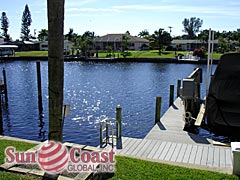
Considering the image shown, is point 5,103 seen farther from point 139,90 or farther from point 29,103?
point 139,90

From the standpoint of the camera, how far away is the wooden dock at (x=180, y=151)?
271 inches

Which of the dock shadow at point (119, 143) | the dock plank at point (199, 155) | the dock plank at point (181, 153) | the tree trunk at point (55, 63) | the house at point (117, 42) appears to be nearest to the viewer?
the tree trunk at point (55, 63)

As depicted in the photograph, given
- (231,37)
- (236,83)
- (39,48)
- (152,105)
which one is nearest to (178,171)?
(236,83)

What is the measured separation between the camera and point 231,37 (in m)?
79.6

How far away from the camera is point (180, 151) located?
7.90 m

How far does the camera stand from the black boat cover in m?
5.03

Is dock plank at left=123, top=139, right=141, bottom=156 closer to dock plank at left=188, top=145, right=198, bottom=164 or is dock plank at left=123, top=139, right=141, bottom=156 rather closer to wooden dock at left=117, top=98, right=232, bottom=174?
wooden dock at left=117, top=98, right=232, bottom=174

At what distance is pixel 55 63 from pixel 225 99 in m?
3.32

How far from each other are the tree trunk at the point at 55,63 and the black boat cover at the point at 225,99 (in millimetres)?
2894

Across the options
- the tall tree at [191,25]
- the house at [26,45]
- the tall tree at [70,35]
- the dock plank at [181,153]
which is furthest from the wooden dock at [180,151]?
the tall tree at [191,25]

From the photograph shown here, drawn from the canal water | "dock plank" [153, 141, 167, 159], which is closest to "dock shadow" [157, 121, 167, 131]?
the canal water

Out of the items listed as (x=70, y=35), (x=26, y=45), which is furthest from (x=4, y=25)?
(x=70, y=35)

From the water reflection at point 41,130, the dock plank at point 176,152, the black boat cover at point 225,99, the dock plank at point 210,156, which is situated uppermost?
the black boat cover at point 225,99

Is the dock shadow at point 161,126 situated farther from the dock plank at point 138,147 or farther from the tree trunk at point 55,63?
the tree trunk at point 55,63
